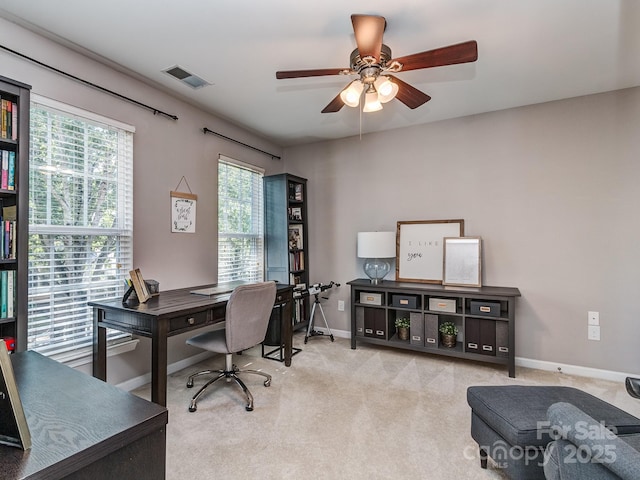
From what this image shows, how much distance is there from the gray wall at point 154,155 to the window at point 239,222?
0.44 feet

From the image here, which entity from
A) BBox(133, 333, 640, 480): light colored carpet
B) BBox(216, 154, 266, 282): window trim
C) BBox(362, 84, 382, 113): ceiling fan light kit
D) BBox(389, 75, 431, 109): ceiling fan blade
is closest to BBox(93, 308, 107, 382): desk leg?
BBox(133, 333, 640, 480): light colored carpet

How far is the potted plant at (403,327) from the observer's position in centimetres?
337

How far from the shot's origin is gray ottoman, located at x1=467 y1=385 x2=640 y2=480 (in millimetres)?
1362

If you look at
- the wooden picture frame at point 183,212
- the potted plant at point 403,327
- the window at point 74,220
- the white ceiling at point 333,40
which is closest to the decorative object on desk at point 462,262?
the potted plant at point 403,327

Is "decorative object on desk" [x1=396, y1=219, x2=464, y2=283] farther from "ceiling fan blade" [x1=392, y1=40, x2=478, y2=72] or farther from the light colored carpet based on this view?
"ceiling fan blade" [x1=392, y1=40, x2=478, y2=72]

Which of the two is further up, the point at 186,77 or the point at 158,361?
the point at 186,77

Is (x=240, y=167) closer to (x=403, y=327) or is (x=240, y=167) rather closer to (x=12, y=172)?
(x=12, y=172)

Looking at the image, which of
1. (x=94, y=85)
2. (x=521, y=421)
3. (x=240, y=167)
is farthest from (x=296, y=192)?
(x=521, y=421)

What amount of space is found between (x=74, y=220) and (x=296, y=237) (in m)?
2.34

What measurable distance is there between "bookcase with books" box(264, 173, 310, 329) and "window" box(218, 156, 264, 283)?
0.11m

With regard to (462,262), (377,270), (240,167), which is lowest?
(377,270)

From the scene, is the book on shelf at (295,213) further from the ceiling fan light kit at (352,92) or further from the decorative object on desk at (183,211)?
the ceiling fan light kit at (352,92)

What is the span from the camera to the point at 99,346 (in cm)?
223

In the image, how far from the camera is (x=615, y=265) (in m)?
2.78
